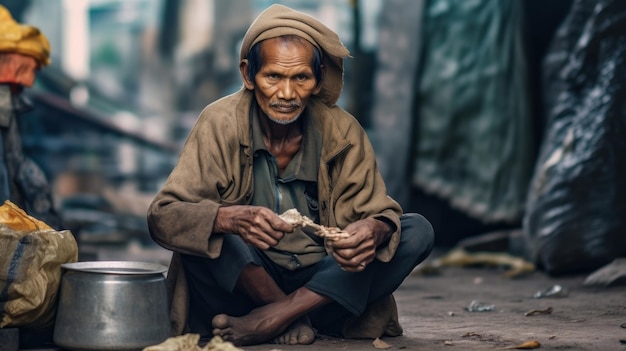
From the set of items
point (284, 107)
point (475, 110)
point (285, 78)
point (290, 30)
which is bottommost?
point (475, 110)

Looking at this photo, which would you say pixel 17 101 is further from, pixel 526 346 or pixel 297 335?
pixel 526 346

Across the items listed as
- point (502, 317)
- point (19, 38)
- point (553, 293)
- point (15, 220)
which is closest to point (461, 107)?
point (553, 293)

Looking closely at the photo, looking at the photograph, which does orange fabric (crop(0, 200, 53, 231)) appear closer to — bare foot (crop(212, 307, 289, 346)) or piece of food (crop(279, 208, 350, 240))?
bare foot (crop(212, 307, 289, 346))

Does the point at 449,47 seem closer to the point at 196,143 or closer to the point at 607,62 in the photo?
the point at 607,62

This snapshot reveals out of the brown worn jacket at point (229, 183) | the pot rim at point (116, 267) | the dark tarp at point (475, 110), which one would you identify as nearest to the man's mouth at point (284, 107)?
the brown worn jacket at point (229, 183)

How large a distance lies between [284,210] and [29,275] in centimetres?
104

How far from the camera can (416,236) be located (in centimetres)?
416

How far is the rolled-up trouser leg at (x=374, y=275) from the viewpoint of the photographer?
160 inches

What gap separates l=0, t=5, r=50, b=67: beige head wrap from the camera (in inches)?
217

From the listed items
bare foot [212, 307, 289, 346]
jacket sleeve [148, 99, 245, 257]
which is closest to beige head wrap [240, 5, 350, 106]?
jacket sleeve [148, 99, 245, 257]

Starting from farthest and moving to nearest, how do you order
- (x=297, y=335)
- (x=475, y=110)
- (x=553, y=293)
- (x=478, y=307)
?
(x=475, y=110) → (x=553, y=293) → (x=478, y=307) → (x=297, y=335)

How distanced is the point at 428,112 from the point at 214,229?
18.4 ft

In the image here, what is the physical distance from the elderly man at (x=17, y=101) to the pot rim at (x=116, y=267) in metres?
1.50

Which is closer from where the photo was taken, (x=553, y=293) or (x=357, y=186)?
(x=357, y=186)
